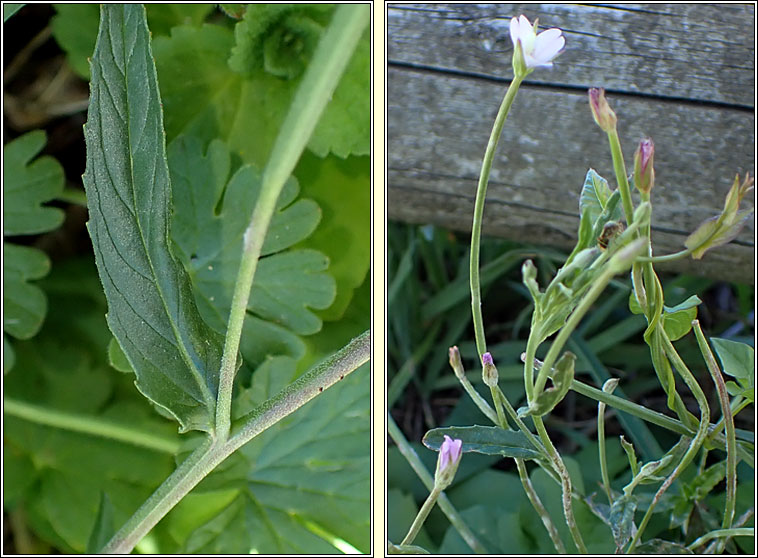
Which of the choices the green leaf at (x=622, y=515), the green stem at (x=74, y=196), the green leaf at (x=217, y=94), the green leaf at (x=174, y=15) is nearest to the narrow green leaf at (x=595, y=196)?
the green leaf at (x=622, y=515)

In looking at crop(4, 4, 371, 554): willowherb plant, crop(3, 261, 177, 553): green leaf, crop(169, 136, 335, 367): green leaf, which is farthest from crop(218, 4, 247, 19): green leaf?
crop(3, 261, 177, 553): green leaf

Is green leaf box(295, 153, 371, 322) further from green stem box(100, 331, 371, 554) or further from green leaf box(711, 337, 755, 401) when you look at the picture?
green leaf box(711, 337, 755, 401)

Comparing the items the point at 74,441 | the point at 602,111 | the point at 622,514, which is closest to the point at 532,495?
the point at 622,514

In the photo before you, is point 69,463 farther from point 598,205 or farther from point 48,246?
point 598,205

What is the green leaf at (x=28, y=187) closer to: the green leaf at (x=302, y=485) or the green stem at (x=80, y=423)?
the green stem at (x=80, y=423)

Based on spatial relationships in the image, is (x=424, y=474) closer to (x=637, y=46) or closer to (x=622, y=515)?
(x=622, y=515)

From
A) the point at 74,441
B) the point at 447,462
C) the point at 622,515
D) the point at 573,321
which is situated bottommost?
the point at 74,441
